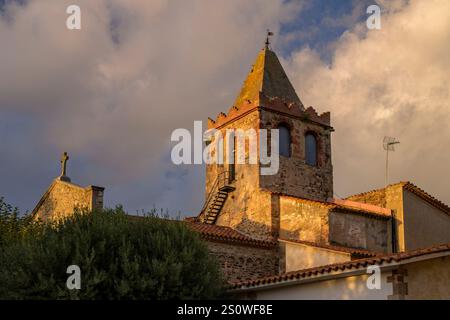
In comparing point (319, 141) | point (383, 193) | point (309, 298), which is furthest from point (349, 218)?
point (309, 298)

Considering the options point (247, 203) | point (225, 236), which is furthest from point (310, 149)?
point (225, 236)

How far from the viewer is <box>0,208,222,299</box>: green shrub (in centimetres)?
2070

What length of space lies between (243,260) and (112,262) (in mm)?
9239

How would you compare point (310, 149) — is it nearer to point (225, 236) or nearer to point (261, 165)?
point (261, 165)

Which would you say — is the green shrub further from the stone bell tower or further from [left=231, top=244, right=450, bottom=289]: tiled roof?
the stone bell tower

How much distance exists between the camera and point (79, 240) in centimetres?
2162

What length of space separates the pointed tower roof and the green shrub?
1382cm

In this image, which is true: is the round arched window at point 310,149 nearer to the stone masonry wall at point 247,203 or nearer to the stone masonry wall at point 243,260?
the stone masonry wall at point 247,203

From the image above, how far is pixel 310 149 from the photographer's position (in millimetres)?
Answer: 35594
